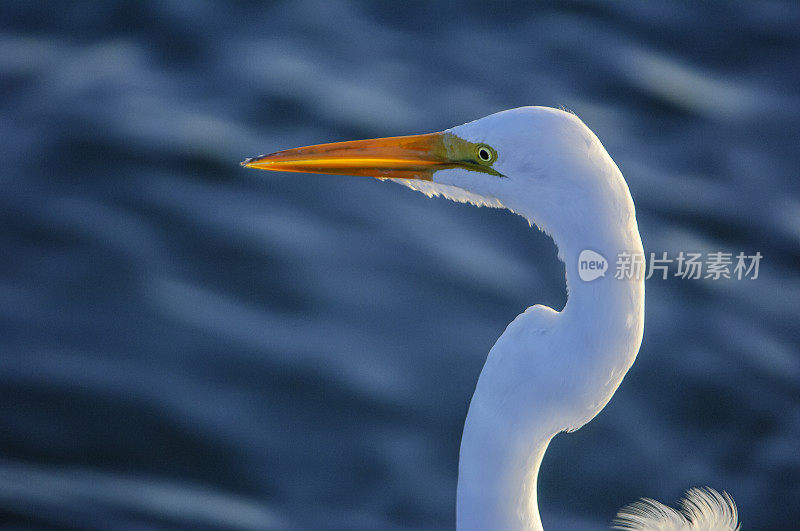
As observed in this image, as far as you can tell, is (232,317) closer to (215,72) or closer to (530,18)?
(215,72)

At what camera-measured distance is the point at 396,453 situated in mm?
4707

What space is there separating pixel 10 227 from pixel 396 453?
96.5 inches

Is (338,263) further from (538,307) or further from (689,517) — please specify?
(538,307)

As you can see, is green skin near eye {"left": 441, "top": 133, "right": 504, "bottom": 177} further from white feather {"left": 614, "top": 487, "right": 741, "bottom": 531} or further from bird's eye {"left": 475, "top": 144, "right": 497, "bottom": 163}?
white feather {"left": 614, "top": 487, "right": 741, "bottom": 531}

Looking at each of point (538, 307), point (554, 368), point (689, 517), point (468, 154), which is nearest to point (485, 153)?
point (468, 154)

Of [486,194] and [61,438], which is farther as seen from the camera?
[61,438]

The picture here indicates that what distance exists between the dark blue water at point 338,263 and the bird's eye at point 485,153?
2.38 metres

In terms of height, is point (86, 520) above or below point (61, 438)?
below

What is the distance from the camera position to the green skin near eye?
8.50 feet

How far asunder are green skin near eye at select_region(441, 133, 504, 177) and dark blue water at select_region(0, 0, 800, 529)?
7.49 feet

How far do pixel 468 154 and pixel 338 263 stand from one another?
9.14 ft

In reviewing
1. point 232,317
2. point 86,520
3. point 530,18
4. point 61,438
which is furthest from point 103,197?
point 530,18

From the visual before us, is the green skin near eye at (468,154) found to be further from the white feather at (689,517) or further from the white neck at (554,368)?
the white feather at (689,517)

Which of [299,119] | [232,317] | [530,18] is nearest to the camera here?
[232,317]
